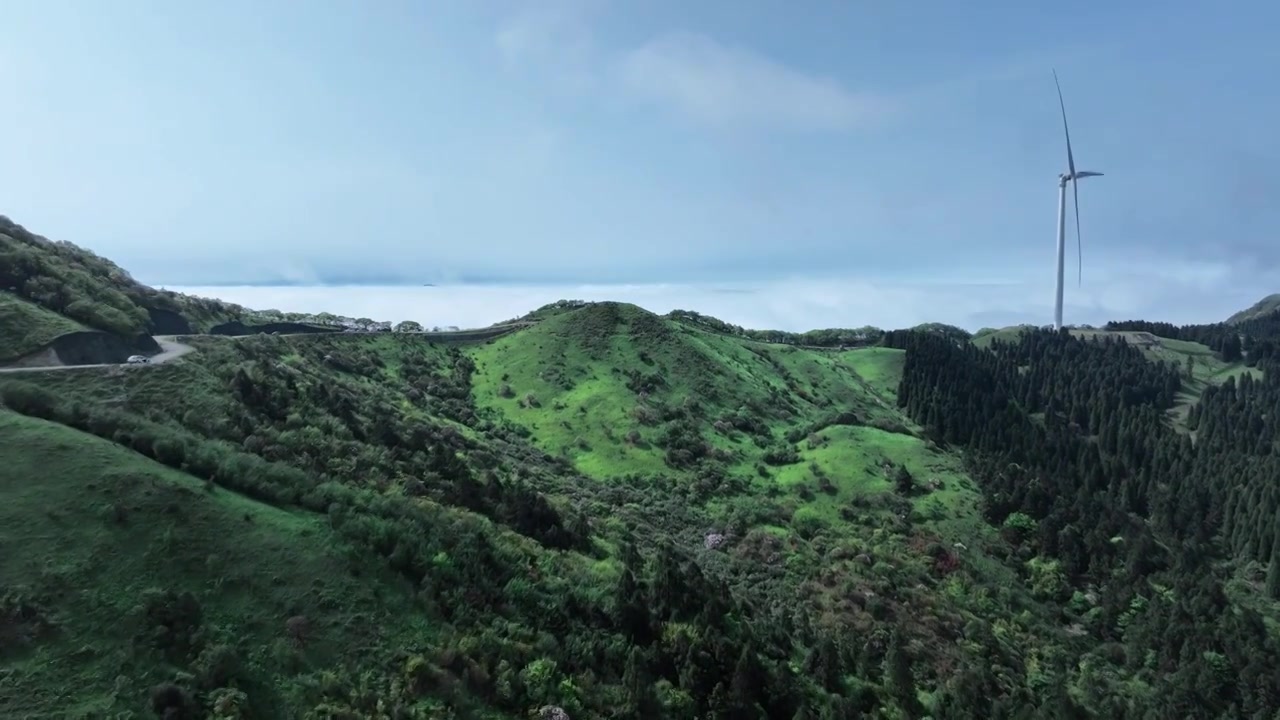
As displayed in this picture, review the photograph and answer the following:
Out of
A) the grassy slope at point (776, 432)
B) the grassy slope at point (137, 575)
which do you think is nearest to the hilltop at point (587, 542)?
the grassy slope at point (137, 575)

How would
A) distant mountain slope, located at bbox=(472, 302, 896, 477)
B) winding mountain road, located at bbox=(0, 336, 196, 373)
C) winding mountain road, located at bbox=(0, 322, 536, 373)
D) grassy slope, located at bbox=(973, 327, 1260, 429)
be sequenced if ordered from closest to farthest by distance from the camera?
winding mountain road, located at bbox=(0, 336, 196, 373), winding mountain road, located at bbox=(0, 322, 536, 373), distant mountain slope, located at bbox=(472, 302, 896, 477), grassy slope, located at bbox=(973, 327, 1260, 429)

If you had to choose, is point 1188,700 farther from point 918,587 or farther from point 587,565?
point 587,565

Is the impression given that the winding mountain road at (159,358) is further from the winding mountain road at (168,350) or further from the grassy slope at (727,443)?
the grassy slope at (727,443)

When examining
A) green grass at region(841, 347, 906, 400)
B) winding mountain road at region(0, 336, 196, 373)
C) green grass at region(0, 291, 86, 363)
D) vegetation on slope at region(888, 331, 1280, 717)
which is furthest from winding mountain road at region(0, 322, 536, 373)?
green grass at region(841, 347, 906, 400)

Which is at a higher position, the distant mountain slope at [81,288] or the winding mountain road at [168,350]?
the distant mountain slope at [81,288]

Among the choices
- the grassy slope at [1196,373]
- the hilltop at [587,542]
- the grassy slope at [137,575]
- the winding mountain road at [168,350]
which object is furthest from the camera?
the grassy slope at [1196,373]

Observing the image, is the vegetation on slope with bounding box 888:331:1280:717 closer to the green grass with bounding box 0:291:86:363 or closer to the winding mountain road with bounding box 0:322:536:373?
the winding mountain road with bounding box 0:322:536:373
